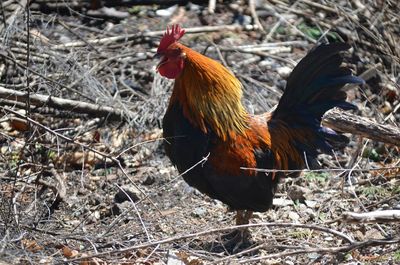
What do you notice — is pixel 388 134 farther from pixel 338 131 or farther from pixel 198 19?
pixel 198 19

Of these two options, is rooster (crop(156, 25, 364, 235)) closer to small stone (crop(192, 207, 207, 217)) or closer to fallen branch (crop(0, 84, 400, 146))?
fallen branch (crop(0, 84, 400, 146))

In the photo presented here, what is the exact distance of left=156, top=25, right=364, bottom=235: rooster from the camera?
5594 mm

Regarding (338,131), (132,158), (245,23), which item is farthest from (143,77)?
(338,131)

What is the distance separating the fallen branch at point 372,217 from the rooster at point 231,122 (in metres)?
1.41

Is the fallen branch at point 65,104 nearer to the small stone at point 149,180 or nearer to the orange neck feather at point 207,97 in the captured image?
the small stone at point 149,180

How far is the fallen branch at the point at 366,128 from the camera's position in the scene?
5566mm

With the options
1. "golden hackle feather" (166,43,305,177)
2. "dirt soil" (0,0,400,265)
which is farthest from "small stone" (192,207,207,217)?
"golden hackle feather" (166,43,305,177)

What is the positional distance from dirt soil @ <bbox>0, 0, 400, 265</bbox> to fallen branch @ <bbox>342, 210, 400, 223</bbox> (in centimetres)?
7

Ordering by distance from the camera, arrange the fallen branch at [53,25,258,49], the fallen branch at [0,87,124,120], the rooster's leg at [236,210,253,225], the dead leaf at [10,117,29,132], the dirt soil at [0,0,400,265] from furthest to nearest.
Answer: the fallen branch at [53,25,258,49] → the dead leaf at [10,117,29,132] → the fallen branch at [0,87,124,120] → the rooster's leg at [236,210,253,225] → the dirt soil at [0,0,400,265]

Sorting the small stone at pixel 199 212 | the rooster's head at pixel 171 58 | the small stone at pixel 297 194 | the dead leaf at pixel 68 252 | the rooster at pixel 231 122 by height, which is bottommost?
the small stone at pixel 199 212

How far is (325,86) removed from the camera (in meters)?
5.73

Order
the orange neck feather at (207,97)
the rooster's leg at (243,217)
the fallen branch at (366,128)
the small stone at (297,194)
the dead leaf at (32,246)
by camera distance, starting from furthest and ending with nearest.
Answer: the small stone at (297,194) < the rooster's leg at (243,217) < the orange neck feather at (207,97) < the fallen branch at (366,128) < the dead leaf at (32,246)

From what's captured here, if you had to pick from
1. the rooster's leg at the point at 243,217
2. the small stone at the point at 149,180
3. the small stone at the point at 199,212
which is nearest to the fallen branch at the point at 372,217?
the rooster's leg at the point at 243,217

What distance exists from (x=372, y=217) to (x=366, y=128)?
1.48 meters
